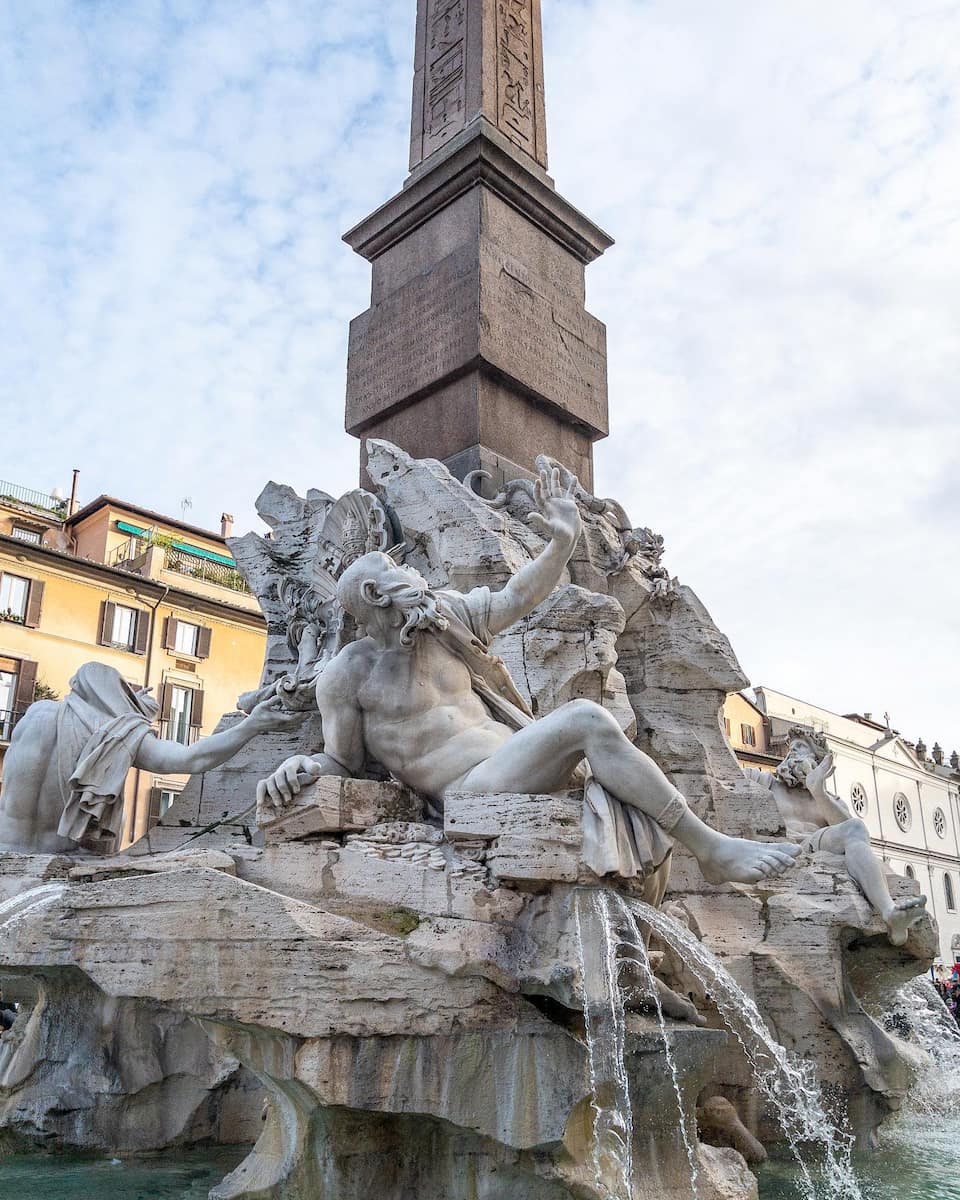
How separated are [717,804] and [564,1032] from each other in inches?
117

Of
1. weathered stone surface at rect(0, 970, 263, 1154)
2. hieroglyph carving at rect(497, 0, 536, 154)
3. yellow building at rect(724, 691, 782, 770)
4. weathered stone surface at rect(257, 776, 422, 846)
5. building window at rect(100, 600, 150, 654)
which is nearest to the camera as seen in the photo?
weathered stone surface at rect(257, 776, 422, 846)

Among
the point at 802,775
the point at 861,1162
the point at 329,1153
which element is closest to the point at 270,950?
the point at 329,1153

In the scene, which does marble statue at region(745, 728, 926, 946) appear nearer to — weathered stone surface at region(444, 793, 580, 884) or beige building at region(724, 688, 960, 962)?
weathered stone surface at region(444, 793, 580, 884)

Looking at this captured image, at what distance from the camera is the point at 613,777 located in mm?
4023

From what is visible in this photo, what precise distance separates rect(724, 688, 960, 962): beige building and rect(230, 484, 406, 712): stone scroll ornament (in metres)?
23.1

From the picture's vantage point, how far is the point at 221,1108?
5016mm

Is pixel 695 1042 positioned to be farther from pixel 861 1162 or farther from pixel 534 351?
pixel 534 351

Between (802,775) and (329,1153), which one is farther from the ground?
(802,775)

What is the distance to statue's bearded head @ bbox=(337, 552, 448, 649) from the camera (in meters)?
4.55

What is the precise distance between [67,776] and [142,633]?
17.1m

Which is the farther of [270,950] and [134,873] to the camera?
[134,873]

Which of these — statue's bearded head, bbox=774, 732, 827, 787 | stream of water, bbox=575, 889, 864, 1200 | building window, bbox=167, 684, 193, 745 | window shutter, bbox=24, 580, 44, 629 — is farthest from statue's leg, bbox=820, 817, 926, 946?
window shutter, bbox=24, 580, 44, 629

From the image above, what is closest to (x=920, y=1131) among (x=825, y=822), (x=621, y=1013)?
(x=825, y=822)

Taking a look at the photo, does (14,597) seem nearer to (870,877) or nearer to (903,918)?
(870,877)
